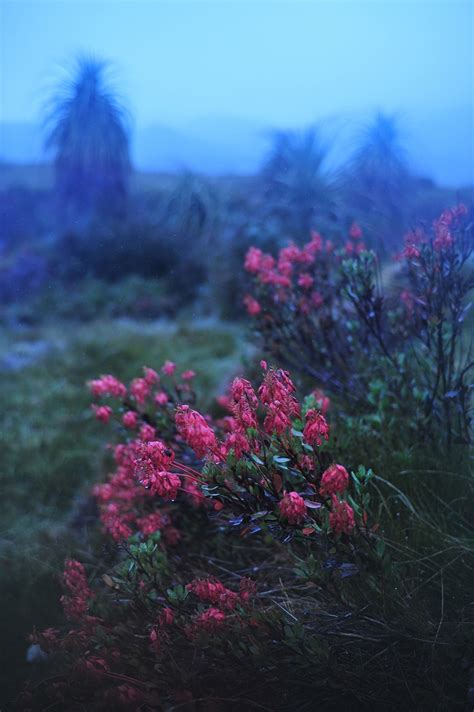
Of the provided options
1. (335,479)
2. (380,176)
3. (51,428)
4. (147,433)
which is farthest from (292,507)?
(380,176)

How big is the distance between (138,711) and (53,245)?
9619mm

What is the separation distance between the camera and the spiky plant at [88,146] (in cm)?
673

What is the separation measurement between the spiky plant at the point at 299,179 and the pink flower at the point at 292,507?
5606 millimetres

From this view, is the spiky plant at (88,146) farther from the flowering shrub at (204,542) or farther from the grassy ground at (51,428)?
the flowering shrub at (204,542)

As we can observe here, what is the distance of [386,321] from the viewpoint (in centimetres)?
349

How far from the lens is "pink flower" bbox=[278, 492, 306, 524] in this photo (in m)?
1.51

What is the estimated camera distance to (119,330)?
764 centimetres

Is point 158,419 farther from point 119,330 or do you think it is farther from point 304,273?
point 119,330

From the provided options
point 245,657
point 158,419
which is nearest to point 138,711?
point 245,657

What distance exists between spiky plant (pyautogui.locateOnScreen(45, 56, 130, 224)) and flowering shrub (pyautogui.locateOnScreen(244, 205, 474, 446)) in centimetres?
347

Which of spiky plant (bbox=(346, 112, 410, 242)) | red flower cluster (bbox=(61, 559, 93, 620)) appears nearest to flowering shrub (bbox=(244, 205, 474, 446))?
red flower cluster (bbox=(61, 559, 93, 620))

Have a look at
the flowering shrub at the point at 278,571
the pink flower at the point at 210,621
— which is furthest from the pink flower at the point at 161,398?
the pink flower at the point at 210,621

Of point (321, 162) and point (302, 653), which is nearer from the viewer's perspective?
point (302, 653)

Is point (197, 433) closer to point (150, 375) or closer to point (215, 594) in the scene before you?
point (215, 594)
